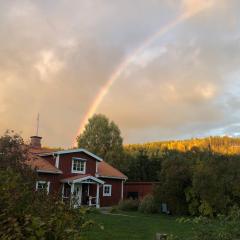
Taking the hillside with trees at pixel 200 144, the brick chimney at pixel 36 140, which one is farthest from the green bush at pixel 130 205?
the hillside with trees at pixel 200 144

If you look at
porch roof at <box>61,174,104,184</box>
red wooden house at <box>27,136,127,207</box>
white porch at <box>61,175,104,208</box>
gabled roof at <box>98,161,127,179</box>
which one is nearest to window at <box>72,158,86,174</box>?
red wooden house at <box>27,136,127,207</box>

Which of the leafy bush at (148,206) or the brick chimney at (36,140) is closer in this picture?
the leafy bush at (148,206)

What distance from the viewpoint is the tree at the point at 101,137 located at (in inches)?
2635

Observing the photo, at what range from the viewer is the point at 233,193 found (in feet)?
89.4

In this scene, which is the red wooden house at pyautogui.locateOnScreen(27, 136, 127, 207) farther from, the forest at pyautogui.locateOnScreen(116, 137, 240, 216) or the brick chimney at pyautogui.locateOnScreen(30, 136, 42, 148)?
the forest at pyautogui.locateOnScreen(116, 137, 240, 216)

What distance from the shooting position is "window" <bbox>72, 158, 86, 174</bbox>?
39594 mm

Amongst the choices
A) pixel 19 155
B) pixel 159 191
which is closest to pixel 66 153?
pixel 159 191

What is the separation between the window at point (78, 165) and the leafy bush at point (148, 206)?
355 inches

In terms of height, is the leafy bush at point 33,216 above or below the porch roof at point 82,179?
below

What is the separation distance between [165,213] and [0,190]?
93.0ft

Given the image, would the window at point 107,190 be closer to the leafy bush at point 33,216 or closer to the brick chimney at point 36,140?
the brick chimney at point 36,140

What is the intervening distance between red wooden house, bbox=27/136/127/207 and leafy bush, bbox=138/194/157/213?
6.00m

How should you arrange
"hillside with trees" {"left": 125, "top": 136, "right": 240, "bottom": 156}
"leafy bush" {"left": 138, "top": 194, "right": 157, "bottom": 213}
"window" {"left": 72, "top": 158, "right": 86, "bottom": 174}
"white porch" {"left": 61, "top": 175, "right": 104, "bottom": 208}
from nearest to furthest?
"leafy bush" {"left": 138, "top": 194, "right": 157, "bottom": 213} → "white porch" {"left": 61, "top": 175, "right": 104, "bottom": 208} → "window" {"left": 72, "top": 158, "right": 86, "bottom": 174} → "hillside with trees" {"left": 125, "top": 136, "right": 240, "bottom": 156}

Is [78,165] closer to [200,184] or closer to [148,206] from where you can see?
[148,206]
